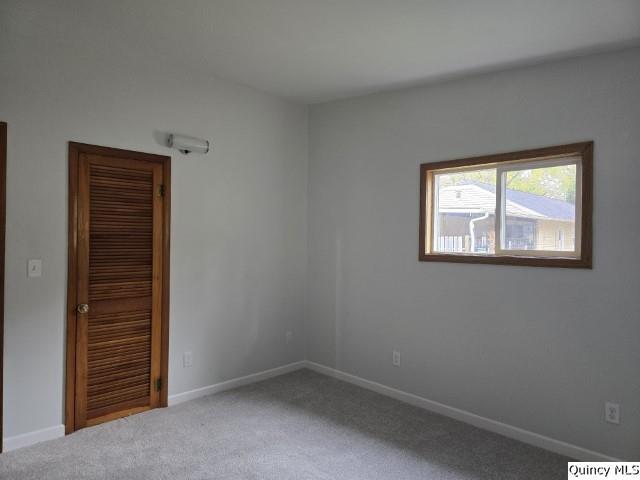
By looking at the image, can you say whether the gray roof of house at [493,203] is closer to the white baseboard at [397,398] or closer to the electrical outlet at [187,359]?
the white baseboard at [397,398]

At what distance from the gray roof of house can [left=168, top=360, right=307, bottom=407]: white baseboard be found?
2164mm

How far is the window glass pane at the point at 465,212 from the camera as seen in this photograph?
332 cm

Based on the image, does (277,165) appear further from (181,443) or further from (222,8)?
(181,443)

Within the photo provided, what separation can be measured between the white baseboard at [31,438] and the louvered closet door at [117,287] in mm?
131

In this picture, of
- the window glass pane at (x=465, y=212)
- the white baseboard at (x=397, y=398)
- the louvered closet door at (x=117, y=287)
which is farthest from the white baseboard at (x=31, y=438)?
the window glass pane at (x=465, y=212)

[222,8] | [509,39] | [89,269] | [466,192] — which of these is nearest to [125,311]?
[89,269]

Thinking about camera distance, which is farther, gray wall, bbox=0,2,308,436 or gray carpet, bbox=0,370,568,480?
gray wall, bbox=0,2,308,436

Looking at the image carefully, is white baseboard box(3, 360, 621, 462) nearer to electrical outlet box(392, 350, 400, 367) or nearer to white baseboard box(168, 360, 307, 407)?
white baseboard box(168, 360, 307, 407)

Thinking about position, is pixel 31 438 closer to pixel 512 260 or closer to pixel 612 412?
pixel 512 260

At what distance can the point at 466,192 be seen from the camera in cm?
347

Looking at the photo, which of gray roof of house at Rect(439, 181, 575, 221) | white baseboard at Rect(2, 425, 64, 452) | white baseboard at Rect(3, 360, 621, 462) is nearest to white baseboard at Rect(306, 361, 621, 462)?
white baseboard at Rect(3, 360, 621, 462)

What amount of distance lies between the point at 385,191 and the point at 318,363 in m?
1.87

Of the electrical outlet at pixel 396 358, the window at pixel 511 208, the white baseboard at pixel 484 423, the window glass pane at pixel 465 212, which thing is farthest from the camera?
the electrical outlet at pixel 396 358

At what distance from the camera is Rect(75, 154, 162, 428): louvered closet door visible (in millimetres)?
3000
